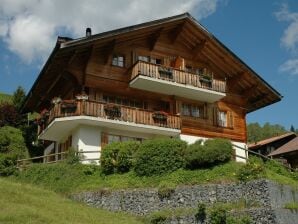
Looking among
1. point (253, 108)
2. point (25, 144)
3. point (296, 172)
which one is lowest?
point (296, 172)

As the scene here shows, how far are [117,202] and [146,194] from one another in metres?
1.52

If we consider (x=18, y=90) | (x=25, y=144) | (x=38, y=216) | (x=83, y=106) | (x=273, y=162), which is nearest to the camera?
(x=38, y=216)

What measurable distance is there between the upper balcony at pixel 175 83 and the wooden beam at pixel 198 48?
290cm

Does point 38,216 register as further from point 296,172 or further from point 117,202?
point 296,172

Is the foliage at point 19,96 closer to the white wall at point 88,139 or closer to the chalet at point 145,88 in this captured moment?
the chalet at point 145,88

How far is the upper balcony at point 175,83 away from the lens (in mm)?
31797

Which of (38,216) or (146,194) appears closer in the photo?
(38,216)

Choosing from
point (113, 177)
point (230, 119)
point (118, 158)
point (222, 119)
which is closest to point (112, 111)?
point (118, 158)

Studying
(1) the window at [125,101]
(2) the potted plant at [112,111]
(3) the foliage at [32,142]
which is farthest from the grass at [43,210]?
(3) the foliage at [32,142]

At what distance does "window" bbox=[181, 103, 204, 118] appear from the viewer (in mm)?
34875

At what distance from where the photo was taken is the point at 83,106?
29047 mm

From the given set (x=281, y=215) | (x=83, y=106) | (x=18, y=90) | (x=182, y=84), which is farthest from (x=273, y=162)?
(x=18, y=90)

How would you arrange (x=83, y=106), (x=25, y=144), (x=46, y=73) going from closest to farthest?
(x=83, y=106) < (x=46, y=73) < (x=25, y=144)

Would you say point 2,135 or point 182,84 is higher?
point 182,84
